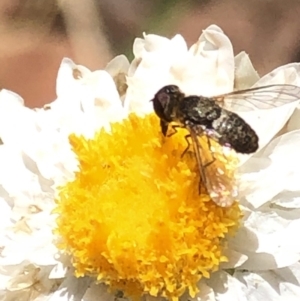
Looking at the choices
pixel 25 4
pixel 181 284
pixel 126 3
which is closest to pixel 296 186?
pixel 181 284

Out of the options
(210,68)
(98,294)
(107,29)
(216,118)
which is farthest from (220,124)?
(107,29)

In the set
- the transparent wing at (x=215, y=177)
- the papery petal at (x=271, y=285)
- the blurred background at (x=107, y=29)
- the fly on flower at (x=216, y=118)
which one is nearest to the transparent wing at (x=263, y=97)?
the fly on flower at (x=216, y=118)

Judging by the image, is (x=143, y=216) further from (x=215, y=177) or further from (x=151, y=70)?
(x=151, y=70)

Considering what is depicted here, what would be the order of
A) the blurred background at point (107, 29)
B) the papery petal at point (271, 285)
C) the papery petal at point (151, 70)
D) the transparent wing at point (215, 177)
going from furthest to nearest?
the blurred background at point (107, 29) → the papery petal at point (151, 70) → the papery petal at point (271, 285) → the transparent wing at point (215, 177)

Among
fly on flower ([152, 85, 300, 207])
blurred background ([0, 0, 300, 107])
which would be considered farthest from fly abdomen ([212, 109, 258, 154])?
blurred background ([0, 0, 300, 107])

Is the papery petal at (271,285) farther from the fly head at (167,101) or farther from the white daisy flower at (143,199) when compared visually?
the fly head at (167,101)

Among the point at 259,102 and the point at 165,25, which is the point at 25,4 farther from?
the point at 259,102
